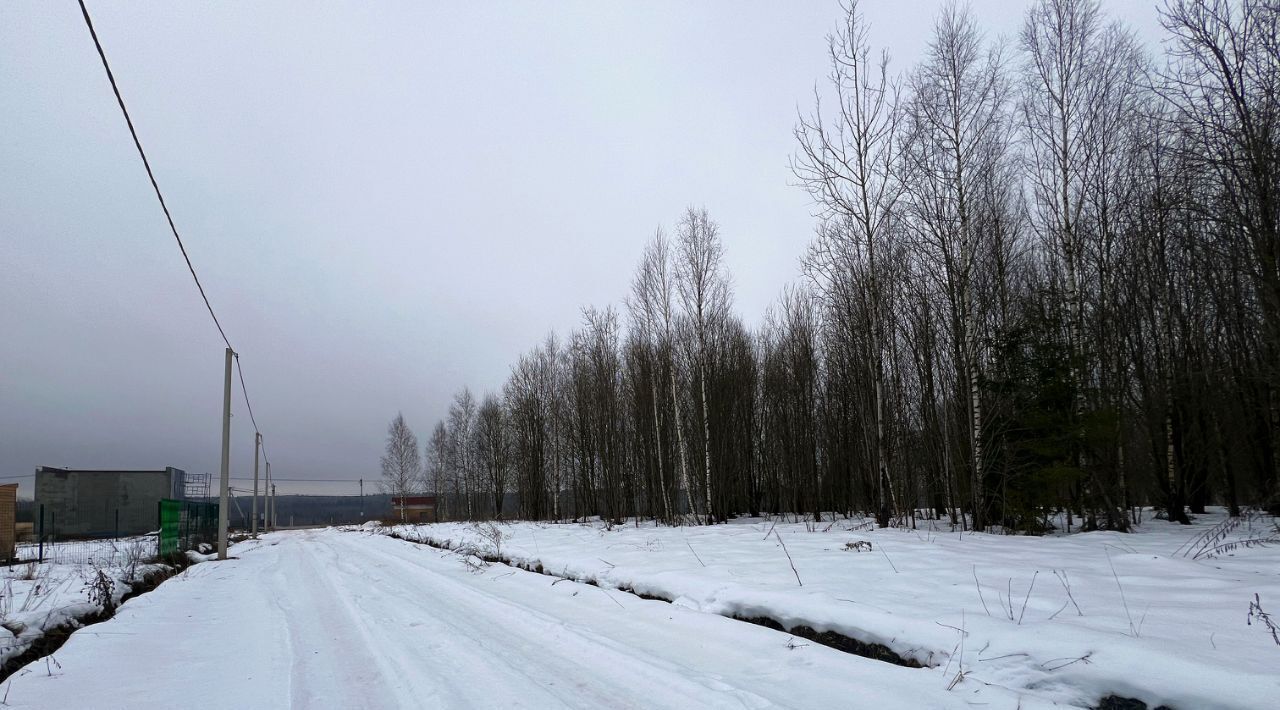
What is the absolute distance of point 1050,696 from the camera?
3520 mm

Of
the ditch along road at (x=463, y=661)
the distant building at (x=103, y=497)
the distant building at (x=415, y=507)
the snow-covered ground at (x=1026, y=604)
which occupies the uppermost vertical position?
the snow-covered ground at (x=1026, y=604)

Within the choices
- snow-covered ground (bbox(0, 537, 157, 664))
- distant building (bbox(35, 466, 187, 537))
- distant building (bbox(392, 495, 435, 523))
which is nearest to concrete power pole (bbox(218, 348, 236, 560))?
snow-covered ground (bbox(0, 537, 157, 664))

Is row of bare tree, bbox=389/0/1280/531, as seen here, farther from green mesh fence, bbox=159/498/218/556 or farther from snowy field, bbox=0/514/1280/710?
green mesh fence, bbox=159/498/218/556

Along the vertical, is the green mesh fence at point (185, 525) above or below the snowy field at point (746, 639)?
below

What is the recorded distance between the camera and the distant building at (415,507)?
213 ft

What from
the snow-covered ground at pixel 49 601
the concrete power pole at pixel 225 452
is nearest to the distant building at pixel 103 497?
the concrete power pole at pixel 225 452

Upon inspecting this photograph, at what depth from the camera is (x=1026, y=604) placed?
4949 millimetres

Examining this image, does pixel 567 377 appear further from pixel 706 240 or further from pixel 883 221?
pixel 883 221

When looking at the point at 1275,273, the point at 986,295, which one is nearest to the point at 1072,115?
the point at 986,295

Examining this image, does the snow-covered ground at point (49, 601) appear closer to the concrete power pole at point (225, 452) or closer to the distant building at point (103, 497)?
the concrete power pole at point (225, 452)

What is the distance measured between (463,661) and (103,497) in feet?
181

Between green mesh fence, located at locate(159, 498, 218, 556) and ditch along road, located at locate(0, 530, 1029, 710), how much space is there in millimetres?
11856

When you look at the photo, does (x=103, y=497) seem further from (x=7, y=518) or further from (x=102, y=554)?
(x=102, y=554)

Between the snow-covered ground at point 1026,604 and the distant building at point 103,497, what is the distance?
48.1m
